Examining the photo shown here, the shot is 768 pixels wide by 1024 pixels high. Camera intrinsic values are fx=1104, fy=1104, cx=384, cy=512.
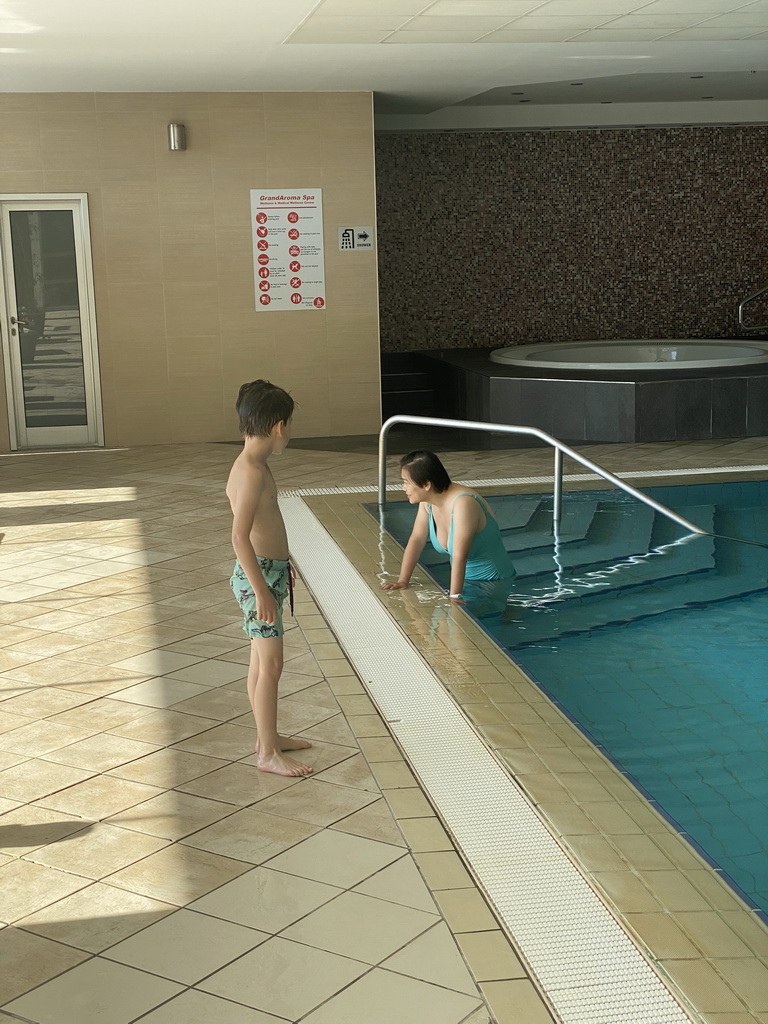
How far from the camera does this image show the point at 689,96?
12.0 meters

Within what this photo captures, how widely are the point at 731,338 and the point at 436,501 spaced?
886 centimetres

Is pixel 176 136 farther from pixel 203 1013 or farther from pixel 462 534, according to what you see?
pixel 203 1013

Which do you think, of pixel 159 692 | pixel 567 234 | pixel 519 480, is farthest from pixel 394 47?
pixel 159 692

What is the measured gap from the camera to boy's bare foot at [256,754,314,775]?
10.5 ft

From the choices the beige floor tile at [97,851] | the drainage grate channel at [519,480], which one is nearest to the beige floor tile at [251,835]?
the beige floor tile at [97,851]

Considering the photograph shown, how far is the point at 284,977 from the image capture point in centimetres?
226

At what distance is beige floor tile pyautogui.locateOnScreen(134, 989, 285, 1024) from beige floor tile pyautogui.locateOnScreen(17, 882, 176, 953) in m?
0.28

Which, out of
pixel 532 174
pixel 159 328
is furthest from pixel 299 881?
pixel 532 174

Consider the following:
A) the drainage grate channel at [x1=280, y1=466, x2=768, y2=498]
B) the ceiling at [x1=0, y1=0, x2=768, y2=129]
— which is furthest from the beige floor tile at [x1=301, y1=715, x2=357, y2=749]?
the ceiling at [x1=0, y1=0, x2=768, y2=129]

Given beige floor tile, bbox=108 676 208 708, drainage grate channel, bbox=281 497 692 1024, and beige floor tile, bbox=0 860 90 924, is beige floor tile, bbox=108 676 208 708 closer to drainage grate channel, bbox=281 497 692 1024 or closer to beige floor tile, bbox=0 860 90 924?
drainage grate channel, bbox=281 497 692 1024

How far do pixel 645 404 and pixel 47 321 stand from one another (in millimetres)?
5286

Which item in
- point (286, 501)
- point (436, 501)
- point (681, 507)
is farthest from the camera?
point (286, 501)

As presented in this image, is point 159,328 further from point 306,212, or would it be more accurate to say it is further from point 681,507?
point 681,507

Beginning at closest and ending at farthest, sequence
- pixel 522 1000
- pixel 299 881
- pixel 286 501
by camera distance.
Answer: pixel 522 1000, pixel 299 881, pixel 286 501
